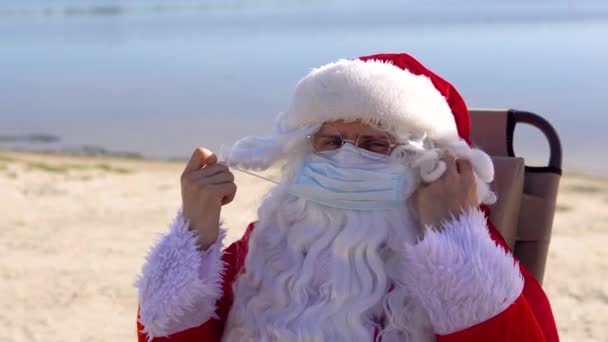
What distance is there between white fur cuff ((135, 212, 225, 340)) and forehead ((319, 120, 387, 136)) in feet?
1.12

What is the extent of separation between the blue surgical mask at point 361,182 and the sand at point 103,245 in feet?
4.24

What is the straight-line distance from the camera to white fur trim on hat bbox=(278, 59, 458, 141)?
6.06 ft

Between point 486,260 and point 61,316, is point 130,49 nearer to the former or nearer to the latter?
point 61,316

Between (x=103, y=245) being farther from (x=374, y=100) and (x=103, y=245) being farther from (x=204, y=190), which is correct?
(x=374, y=100)

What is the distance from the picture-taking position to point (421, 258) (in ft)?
5.73

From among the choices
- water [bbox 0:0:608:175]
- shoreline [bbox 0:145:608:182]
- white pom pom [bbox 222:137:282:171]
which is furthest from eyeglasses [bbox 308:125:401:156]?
shoreline [bbox 0:145:608:182]

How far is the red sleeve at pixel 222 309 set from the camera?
1916 millimetres

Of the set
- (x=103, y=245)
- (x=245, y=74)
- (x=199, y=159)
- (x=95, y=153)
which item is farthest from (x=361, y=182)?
(x=245, y=74)

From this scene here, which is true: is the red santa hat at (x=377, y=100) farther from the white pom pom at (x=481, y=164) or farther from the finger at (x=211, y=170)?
the finger at (x=211, y=170)

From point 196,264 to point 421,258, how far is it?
46cm

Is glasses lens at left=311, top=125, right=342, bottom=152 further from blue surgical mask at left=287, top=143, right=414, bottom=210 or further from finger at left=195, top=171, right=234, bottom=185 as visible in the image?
finger at left=195, top=171, right=234, bottom=185

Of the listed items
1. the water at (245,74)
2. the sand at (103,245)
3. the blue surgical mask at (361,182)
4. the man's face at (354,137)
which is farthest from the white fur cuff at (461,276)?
the water at (245,74)

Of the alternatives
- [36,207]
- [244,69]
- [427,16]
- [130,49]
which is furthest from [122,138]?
[427,16]

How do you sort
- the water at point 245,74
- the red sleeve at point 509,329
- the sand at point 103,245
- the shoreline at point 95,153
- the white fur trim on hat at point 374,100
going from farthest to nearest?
the water at point 245,74
the shoreline at point 95,153
the sand at point 103,245
the white fur trim on hat at point 374,100
the red sleeve at point 509,329
